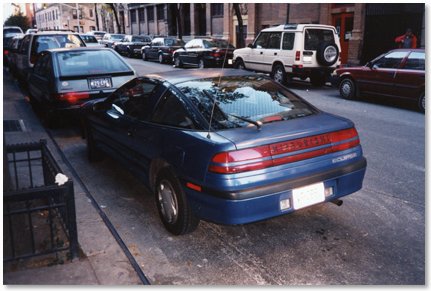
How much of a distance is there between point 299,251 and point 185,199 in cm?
105

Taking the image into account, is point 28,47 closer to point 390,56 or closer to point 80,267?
point 390,56

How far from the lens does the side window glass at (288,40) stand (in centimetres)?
1352

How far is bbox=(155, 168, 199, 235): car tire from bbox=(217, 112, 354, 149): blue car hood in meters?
0.64

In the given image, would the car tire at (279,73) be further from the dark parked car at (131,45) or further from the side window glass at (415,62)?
the dark parked car at (131,45)

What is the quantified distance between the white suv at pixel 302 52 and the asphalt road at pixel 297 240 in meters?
8.28

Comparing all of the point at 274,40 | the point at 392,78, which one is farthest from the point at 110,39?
the point at 392,78

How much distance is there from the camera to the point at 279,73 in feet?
46.6

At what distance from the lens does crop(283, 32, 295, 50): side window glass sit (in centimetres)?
1352

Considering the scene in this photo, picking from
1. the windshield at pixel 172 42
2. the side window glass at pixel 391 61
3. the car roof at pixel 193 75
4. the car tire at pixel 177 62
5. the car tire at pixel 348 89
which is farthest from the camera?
the windshield at pixel 172 42

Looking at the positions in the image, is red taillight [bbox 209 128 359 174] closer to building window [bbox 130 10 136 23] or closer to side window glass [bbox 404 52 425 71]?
side window glass [bbox 404 52 425 71]

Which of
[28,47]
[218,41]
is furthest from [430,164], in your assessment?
[218,41]

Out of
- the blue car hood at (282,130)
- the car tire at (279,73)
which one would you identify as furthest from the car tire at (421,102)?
the blue car hood at (282,130)

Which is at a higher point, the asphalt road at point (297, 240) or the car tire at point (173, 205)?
the car tire at point (173, 205)

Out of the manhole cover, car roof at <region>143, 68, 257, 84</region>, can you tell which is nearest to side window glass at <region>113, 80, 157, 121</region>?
car roof at <region>143, 68, 257, 84</region>
